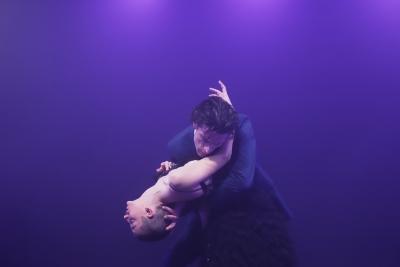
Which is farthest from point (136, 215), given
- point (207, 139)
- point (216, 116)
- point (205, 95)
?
point (205, 95)

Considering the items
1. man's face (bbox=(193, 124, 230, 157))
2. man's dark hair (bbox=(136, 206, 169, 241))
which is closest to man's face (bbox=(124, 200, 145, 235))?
man's dark hair (bbox=(136, 206, 169, 241))

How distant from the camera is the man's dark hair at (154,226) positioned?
1756 mm

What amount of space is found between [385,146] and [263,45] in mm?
1133

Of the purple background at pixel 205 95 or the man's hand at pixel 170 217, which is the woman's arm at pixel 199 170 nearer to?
the man's hand at pixel 170 217

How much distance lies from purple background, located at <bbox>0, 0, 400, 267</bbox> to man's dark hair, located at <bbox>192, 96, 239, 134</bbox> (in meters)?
1.15

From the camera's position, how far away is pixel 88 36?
282cm

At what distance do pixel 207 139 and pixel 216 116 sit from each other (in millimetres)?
111

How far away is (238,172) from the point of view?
1.67 metres

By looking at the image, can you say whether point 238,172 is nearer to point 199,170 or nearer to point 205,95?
point 199,170

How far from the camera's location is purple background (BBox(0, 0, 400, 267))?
8.85ft

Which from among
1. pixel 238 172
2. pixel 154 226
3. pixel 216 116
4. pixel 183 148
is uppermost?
pixel 216 116

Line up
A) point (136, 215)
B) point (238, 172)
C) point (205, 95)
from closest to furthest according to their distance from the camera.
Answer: point (238, 172) → point (136, 215) → point (205, 95)

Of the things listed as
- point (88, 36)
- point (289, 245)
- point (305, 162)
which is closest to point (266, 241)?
point (289, 245)

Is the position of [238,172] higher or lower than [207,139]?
lower
